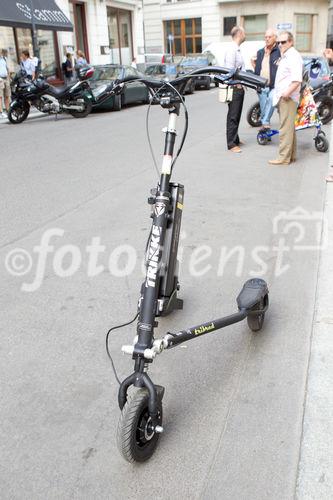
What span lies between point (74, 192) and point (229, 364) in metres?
4.48

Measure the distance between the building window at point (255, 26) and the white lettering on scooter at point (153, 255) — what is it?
4918cm

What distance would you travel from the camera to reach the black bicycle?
2258 millimetres

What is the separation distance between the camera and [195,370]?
302 cm

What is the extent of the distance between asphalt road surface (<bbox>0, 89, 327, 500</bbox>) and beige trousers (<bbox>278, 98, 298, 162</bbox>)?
0.76 metres

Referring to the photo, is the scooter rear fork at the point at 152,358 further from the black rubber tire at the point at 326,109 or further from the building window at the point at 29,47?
the building window at the point at 29,47

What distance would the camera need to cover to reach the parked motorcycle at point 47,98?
14.8 m

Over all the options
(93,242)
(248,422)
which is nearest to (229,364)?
(248,422)

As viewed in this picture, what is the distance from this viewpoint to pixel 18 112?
14.9m

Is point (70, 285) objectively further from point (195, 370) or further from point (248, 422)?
point (248, 422)

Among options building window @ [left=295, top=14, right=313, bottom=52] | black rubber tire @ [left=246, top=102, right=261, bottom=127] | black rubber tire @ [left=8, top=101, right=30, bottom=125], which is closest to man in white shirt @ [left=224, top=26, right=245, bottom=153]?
black rubber tire @ [left=246, top=102, right=261, bottom=127]

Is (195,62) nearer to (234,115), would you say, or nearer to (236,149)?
(236,149)

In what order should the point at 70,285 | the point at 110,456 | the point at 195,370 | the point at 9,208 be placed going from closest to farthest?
the point at 110,456 → the point at 195,370 → the point at 70,285 → the point at 9,208

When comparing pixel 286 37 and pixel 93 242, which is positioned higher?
pixel 286 37

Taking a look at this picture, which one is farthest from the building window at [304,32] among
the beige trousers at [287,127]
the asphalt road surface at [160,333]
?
the asphalt road surface at [160,333]
